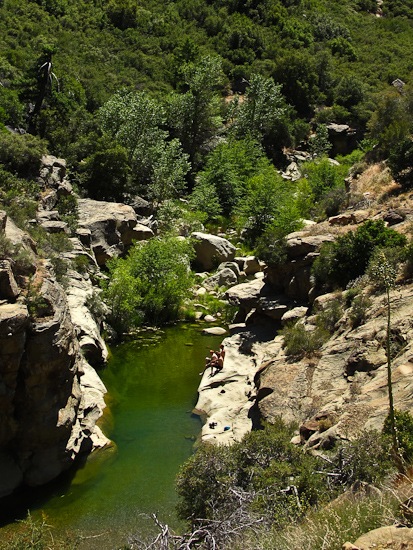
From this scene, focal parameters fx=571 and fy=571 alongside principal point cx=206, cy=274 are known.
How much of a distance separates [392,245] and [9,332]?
49.0ft

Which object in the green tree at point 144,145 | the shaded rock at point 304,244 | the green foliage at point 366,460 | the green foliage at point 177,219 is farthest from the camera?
the green tree at point 144,145

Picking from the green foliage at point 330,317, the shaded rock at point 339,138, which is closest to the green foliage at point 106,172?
the green foliage at point 330,317

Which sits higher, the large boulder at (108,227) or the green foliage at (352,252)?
the green foliage at (352,252)

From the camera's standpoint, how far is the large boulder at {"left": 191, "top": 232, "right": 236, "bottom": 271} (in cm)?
4234

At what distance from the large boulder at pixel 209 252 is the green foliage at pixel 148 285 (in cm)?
550

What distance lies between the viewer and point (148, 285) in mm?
34156

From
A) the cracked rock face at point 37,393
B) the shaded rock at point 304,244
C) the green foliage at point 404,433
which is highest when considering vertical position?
the green foliage at point 404,433

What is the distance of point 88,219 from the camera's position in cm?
3825

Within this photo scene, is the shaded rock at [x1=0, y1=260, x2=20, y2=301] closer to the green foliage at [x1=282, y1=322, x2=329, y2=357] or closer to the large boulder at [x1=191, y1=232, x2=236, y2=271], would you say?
the green foliage at [x1=282, y1=322, x2=329, y2=357]

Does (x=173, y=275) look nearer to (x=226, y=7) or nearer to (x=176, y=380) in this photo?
(x=176, y=380)

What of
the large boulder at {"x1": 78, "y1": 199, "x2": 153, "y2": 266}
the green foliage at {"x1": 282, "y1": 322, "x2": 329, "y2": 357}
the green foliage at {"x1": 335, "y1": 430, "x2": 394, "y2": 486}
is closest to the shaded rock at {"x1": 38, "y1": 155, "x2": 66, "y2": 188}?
the large boulder at {"x1": 78, "y1": 199, "x2": 153, "y2": 266}

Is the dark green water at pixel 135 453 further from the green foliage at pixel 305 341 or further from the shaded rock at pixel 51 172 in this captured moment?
the shaded rock at pixel 51 172

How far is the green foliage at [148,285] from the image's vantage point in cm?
3152

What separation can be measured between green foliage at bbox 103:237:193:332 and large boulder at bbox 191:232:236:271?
5.50 m
